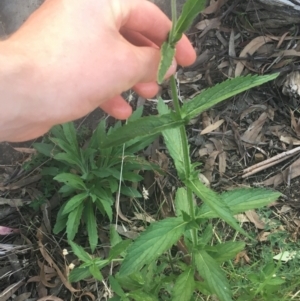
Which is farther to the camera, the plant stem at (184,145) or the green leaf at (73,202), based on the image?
the green leaf at (73,202)

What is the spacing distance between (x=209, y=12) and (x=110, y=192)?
1165 millimetres

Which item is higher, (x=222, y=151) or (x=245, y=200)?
(x=245, y=200)

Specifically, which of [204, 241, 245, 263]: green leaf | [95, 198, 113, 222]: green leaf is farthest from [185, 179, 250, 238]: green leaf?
[95, 198, 113, 222]: green leaf

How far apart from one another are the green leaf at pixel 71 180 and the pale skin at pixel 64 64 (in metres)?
0.75

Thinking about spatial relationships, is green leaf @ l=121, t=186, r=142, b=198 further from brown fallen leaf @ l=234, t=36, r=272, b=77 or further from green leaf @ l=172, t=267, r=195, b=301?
brown fallen leaf @ l=234, t=36, r=272, b=77

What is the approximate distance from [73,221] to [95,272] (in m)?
0.43

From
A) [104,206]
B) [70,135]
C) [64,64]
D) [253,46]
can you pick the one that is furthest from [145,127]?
[253,46]

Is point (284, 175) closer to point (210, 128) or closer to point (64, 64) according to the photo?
point (210, 128)

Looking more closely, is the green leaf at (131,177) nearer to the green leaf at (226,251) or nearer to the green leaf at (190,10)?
the green leaf at (226,251)

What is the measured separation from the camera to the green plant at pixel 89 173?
227 centimetres

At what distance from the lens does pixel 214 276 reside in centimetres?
170

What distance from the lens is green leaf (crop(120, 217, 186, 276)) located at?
1.56 metres

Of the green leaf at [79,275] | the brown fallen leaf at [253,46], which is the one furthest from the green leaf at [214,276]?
the brown fallen leaf at [253,46]

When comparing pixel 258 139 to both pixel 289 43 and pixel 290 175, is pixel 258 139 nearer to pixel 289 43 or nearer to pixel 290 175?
pixel 290 175
